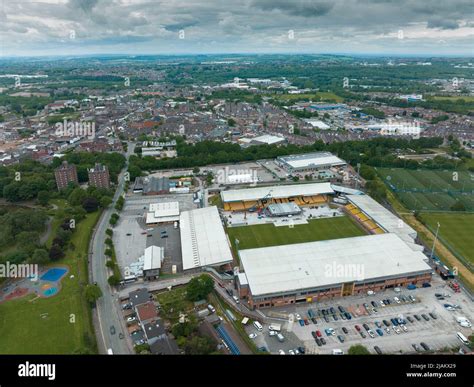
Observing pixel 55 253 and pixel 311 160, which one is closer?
pixel 55 253

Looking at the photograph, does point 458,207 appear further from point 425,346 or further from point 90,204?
point 90,204

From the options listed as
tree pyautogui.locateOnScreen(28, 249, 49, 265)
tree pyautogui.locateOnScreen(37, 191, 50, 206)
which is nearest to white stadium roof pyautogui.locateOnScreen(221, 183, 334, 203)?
tree pyautogui.locateOnScreen(28, 249, 49, 265)

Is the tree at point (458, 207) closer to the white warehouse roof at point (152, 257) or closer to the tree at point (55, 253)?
the white warehouse roof at point (152, 257)

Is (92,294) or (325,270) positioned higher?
(325,270)

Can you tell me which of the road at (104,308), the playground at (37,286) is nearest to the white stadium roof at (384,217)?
the road at (104,308)

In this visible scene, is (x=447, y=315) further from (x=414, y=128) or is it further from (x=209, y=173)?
(x=414, y=128)

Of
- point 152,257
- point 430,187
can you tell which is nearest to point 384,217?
point 430,187
